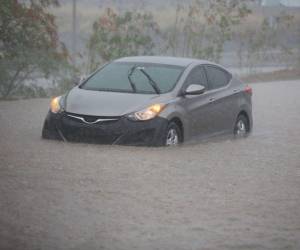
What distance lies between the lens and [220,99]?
15344 millimetres

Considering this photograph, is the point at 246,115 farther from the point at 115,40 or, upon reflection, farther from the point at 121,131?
the point at 115,40

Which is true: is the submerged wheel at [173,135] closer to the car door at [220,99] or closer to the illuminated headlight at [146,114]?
the illuminated headlight at [146,114]

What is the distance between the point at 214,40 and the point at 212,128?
1576 centimetres

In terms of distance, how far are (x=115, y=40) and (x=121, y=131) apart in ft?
44.9

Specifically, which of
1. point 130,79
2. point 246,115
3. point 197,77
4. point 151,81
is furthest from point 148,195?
point 246,115

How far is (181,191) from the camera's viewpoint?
1046 centimetres

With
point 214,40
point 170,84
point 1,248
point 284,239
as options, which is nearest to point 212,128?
point 170,84

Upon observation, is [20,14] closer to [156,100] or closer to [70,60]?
[70,60]

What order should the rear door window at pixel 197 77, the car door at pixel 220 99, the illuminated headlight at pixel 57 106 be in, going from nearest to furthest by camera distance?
the illuminated headlight at pixel 57 106 < the rear door window at pixel 197 77 < the car door at pixel 220 99

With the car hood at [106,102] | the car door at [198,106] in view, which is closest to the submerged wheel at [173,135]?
the car door at [198,106]

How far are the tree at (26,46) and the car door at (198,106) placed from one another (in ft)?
29.5

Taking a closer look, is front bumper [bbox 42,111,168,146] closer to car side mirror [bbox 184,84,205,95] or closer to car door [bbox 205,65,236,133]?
car side mirror [bbox 184,84,205,95]

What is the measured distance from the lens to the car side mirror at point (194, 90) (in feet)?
46.6

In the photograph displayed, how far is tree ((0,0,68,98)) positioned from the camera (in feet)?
76.5
